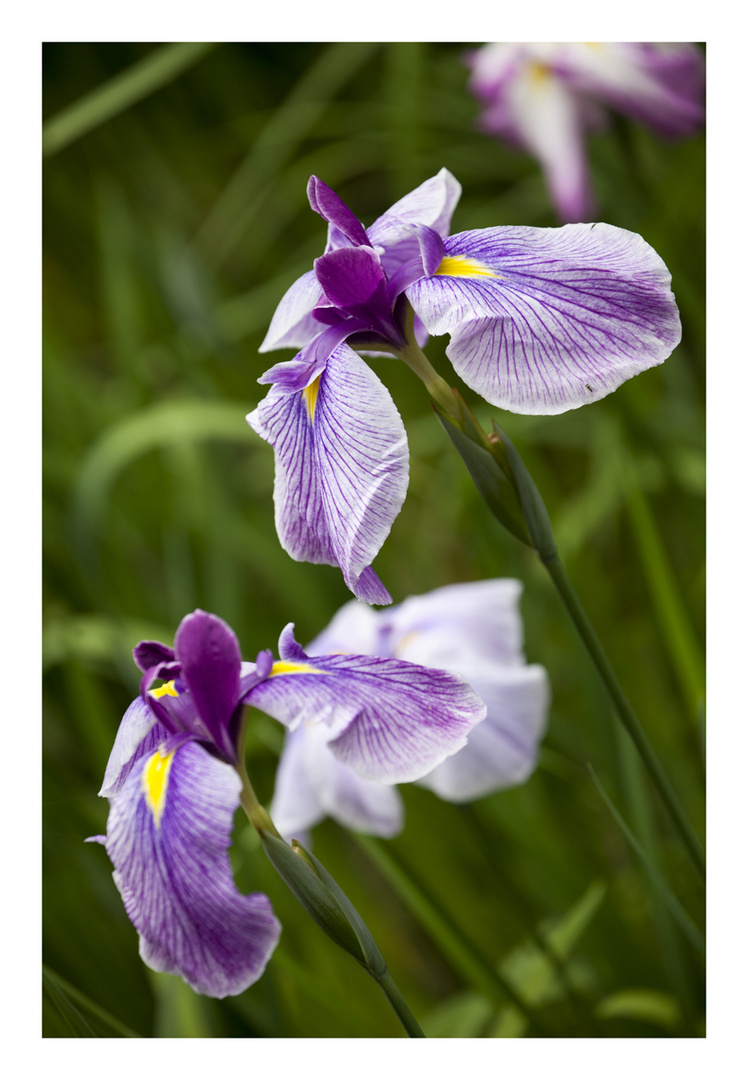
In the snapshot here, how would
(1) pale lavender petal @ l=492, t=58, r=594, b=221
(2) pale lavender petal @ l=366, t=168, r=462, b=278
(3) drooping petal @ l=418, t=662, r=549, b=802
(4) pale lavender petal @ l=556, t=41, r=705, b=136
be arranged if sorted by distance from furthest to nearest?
1. (1) pale lavender petal @ l=492, t=58, r=594, b=221
2. (4) pale lavender petal @ l=556, t=41, r=705, b=136
3. (3) drooping petal @ l=418, t=662, r=549, b=802
4. (2) pale lavender petal @ l=366, t=168, r=462, b=278

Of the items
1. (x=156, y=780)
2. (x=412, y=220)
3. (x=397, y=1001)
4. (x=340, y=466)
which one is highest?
(x=412, y=220)

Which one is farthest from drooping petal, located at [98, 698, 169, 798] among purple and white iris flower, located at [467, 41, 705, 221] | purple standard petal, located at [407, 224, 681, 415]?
purple and white iris flower, located at [467, 41, 705, 221]

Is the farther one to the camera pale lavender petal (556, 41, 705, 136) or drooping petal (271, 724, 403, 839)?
pale lavender petal (556, 41, 705, 136)

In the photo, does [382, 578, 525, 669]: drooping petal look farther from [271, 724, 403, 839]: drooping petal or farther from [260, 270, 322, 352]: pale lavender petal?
[260, 270, 322, 352]: pale lavender petal

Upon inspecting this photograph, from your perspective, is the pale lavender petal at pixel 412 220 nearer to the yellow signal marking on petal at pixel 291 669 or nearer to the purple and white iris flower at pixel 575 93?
the yellow signal marking on petal at pixel 291 669

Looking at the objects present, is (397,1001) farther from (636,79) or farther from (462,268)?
(636,79)

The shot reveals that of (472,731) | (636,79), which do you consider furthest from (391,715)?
(636,79)
